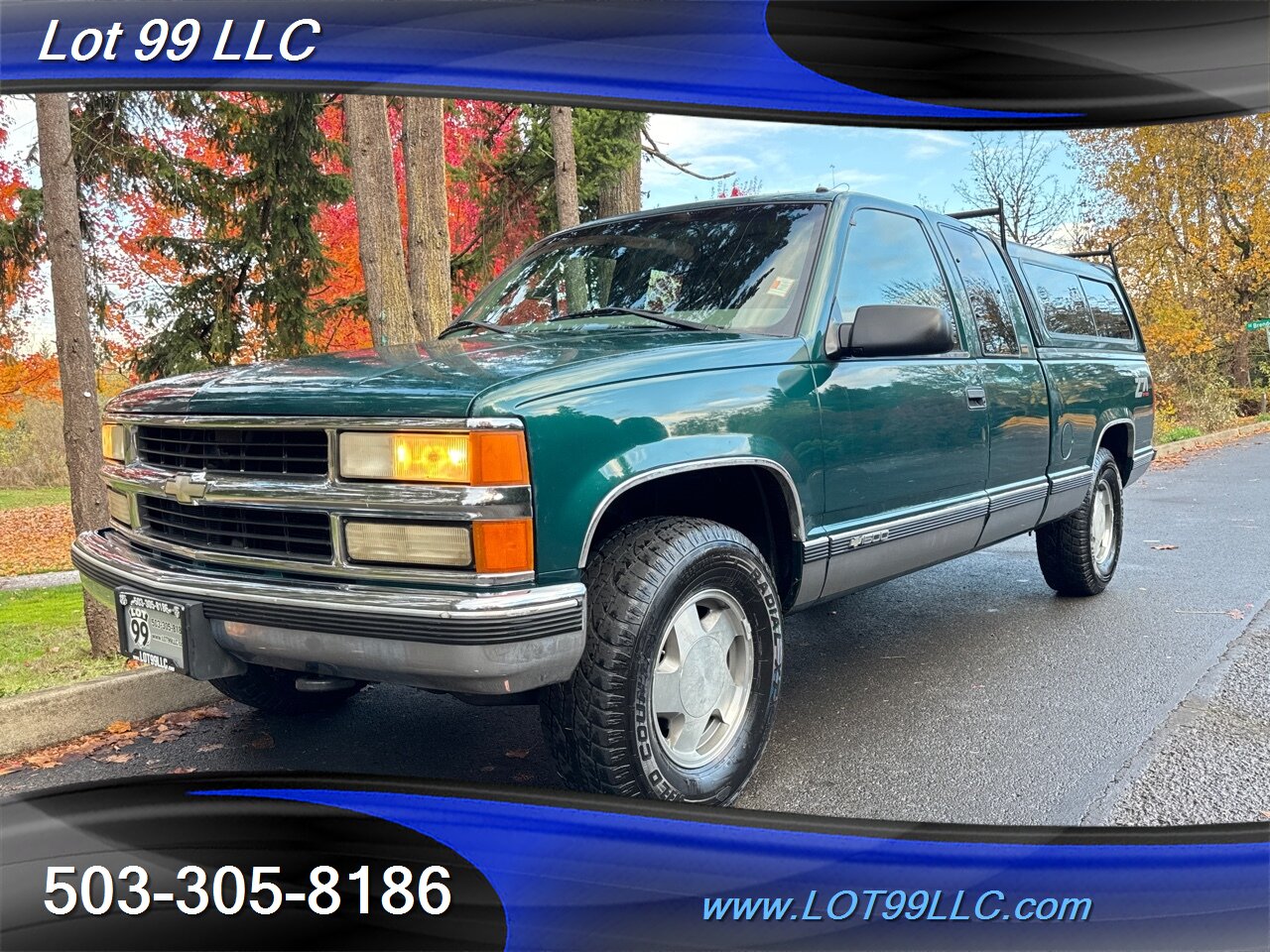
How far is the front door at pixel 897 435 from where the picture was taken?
3477 mm

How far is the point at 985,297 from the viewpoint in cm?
472

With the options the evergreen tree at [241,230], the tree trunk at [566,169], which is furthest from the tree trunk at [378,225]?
the evergreen tree at [241,230]

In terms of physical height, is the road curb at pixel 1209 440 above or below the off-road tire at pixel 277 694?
below

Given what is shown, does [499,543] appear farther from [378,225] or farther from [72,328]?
[378,225]

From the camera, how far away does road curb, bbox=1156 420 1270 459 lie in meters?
14.9

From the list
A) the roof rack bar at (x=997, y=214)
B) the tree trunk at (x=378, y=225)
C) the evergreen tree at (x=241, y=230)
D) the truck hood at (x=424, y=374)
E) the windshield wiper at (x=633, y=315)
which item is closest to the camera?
the truck hood at (x=424, y=374)

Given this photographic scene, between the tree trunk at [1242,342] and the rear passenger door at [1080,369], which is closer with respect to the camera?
the rear passenger door at [1080,369]

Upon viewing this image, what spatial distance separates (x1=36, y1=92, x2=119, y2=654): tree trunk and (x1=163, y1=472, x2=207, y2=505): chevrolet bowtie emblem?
9.70 feet

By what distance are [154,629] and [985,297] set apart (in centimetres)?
390

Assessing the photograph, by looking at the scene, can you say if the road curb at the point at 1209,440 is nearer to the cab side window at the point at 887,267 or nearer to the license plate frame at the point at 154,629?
the cab side window at the point at 887,267

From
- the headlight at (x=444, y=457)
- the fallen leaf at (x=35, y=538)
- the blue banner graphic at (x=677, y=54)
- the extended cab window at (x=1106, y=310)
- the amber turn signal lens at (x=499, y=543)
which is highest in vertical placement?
the blue banner graphic at (x=677, y=54)

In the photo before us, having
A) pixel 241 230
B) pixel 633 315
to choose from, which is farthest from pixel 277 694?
pixel 241 230

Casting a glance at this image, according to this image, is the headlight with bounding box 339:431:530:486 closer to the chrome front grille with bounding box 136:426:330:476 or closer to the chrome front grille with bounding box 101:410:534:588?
the chrome front grille with bounding box 101:410:534:588

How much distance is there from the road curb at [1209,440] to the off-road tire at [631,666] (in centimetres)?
1284
